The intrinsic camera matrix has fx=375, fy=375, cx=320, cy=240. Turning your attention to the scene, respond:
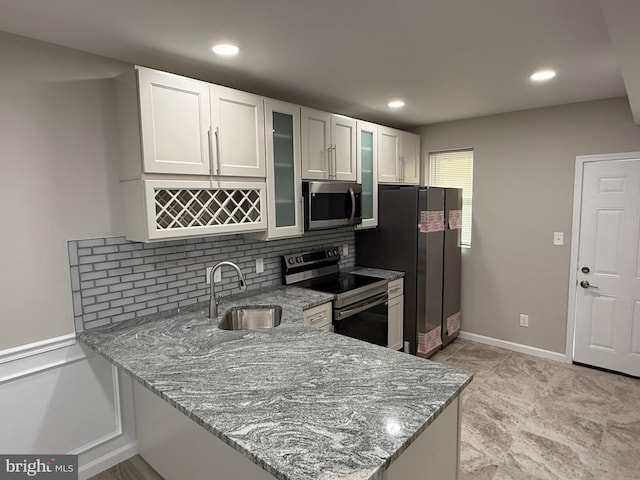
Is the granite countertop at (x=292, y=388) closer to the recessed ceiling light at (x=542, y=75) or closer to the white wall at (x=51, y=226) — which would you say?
the white wall at (x=51, y=226)

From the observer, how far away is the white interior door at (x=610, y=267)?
3.14 m

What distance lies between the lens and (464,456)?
2301 millimetres

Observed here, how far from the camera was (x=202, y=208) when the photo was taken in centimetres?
225

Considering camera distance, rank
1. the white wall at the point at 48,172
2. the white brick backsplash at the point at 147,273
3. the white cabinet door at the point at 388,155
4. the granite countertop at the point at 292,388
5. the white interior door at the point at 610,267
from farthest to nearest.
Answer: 1. the white cabinet door at the point at 388,155
2. the white interior door at the point at 610,267
3. the white brick backsplash at the point at 147,273
4. the white wall at the point at 48,172
5. the granite countertop at the point at 292,388

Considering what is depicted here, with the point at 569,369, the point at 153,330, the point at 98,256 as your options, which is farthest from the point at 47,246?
the point at 569,369

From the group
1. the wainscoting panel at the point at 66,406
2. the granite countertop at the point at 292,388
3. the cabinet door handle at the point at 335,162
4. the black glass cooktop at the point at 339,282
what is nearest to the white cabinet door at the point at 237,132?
the cabinet door handle at the point at 335,162

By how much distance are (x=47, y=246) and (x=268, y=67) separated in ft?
5.20

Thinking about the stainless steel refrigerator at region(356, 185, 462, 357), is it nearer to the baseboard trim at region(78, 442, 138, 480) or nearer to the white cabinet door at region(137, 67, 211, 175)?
the white cabinet door at region(137, 67, 211, 175)

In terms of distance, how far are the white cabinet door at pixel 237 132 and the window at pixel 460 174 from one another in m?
2.45

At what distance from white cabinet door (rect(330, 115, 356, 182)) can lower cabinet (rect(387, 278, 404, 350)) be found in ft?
3.44

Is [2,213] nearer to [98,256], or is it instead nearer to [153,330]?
[98,256]

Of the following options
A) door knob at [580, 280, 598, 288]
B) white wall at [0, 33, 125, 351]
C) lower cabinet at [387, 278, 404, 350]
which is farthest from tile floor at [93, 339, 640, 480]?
white wall at [0, 33, 125, 351]

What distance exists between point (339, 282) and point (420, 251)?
0.81 m

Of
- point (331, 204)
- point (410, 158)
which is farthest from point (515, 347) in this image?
point (331, 204)
